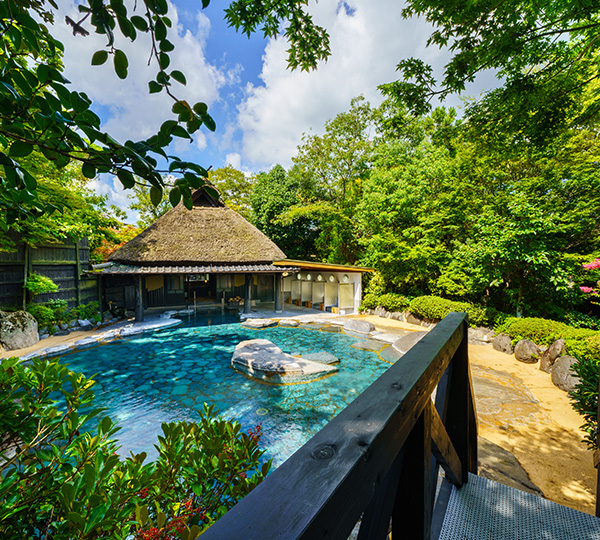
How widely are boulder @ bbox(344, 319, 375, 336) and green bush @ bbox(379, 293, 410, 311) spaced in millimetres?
2692

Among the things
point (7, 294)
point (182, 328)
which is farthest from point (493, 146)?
point (7, 294)

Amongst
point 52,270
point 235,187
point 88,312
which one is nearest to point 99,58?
point 52,270

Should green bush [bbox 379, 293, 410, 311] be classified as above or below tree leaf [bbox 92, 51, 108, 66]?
below

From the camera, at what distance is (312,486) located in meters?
0.52

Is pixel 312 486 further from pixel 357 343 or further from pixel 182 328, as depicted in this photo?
pixel 182 328

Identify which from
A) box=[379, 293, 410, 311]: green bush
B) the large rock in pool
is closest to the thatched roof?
box=[379, 293, 410, 311]: green bush

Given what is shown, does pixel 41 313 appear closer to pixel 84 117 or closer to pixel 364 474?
pixel 84 117

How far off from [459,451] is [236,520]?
2.42 meters

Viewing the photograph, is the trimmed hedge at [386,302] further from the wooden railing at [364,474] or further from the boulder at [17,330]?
the boulder at [17,330]

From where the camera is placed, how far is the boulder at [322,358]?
24.7ft

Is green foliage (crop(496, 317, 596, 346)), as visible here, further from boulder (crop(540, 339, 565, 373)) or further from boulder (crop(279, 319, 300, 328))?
boulder (crop(279, 319, 300, 328))

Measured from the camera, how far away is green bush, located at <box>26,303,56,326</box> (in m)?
8.41

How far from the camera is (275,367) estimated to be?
6.67 meters

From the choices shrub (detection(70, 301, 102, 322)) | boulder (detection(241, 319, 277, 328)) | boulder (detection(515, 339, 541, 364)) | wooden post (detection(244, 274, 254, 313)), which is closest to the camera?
boulder (detection(515, 339, 541, 364))
